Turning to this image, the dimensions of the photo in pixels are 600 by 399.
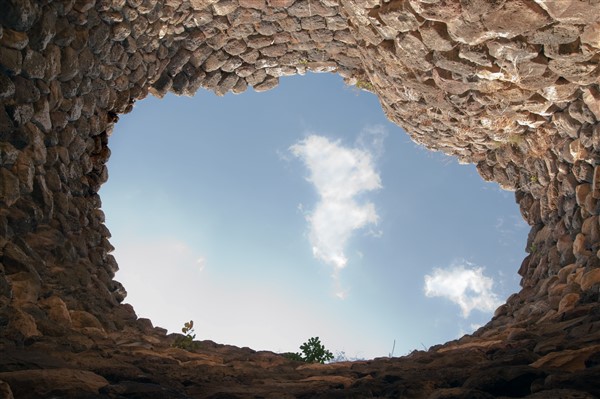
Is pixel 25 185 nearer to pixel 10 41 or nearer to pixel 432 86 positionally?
pixel 10 41

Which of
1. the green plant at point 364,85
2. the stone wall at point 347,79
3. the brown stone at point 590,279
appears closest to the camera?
the stone wall at point 347,79

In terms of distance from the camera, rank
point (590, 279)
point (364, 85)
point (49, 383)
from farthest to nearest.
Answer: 1. point (364, 85)
2. point (590, 279)
3. point (49, 383)

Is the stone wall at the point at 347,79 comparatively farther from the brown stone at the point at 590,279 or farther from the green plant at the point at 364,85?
the green plant at the point at 364,85

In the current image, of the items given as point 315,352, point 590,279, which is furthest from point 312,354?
point 590,279

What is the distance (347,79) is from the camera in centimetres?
608

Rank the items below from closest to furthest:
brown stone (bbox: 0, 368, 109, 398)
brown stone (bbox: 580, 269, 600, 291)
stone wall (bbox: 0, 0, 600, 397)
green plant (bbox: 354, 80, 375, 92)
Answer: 1. brown stone (bbox: 0, 368, 109, 398)
2. stone wall (bbox: 0, 0, 600, 397)
3. brown stone (bbox: 580, 269, 600, 291)
4. green plant (bbox: 354, 80, 375, 92)

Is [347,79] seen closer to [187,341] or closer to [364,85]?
[364,85]

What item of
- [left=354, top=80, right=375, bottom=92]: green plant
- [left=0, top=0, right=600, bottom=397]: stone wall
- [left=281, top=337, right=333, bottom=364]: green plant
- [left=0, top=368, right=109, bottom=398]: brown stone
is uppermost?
[left=354, top=80, right=375, bottom=92]: green plant

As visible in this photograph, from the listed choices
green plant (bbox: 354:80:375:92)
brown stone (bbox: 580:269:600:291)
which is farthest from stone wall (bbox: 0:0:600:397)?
green plant (bbox: 354:80:375:92)

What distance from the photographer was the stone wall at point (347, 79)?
135 inches

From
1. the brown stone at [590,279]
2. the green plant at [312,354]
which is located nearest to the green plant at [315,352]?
the green plant at [312,354]

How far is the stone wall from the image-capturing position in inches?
135

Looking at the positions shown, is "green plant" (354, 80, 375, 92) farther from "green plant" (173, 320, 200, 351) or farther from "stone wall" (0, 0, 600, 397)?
"green plant" (173, 320, 200, 351)

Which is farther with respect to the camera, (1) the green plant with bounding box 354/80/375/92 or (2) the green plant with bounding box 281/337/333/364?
(1) the green plant with bounding box 354/80/375/92
